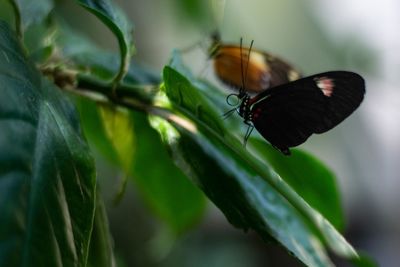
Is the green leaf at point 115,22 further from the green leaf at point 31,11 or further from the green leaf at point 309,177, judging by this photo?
the green leaf at point 309,177

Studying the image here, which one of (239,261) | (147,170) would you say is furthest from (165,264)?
(147,170)

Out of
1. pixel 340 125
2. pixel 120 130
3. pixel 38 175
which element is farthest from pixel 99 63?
pixel 340 125

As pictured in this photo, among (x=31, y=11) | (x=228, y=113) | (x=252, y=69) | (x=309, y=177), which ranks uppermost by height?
(x=31, y=11)

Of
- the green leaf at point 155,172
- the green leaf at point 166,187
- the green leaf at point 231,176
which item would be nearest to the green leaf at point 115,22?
the green leaf at point 231,176

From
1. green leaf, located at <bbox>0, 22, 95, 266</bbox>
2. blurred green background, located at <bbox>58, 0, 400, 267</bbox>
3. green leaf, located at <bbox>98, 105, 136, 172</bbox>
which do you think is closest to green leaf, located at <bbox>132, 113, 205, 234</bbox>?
green leaf, located at <bbox>98, 105, 136, 172</bbox>

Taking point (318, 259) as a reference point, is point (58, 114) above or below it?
above

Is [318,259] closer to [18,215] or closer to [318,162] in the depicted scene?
[318,162]

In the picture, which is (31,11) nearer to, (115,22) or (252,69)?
(115,22)
